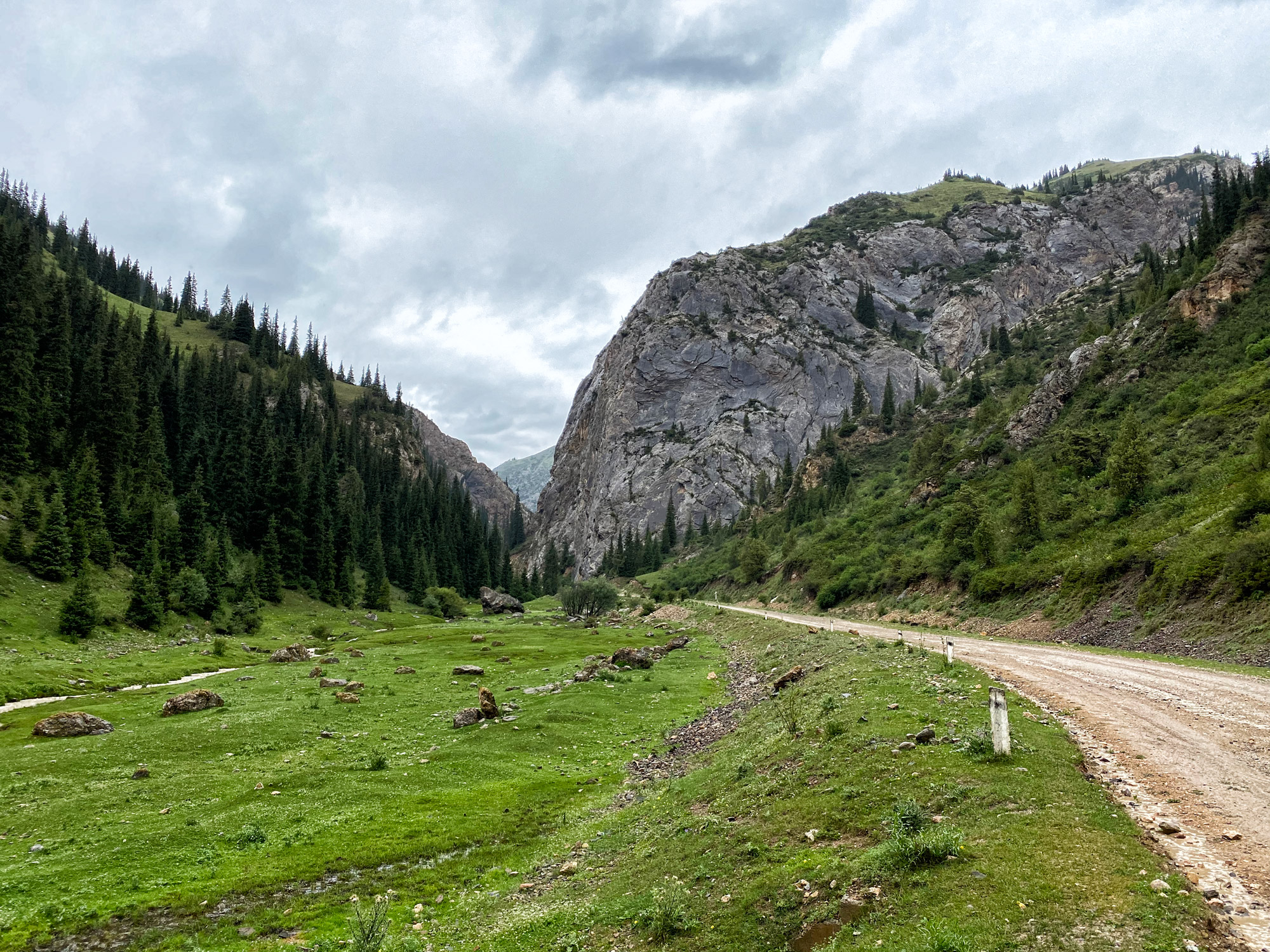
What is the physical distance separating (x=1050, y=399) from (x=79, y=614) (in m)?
108

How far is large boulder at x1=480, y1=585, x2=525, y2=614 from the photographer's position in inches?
5359

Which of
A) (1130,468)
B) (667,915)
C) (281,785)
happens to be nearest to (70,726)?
(281,785)

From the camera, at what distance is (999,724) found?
13141 millimetres

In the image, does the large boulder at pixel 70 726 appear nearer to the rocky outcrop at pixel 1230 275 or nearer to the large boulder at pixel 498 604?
the rocky outcrop at pixel 1230 275

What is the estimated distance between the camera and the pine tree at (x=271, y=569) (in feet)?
295

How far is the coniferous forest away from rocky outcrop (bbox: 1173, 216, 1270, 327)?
370 feet

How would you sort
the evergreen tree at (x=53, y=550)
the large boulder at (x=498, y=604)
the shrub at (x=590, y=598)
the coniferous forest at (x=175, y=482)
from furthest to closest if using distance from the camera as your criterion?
1. the large boulder at (x=498, y=604)
2. the shrub at (x=590, y=598)
3. the coniferous forest at (x=175, y=482)
4. the evergreen tree at (x=53, y=550)

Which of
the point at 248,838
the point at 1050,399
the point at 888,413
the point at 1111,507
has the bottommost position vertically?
the point at 248,838

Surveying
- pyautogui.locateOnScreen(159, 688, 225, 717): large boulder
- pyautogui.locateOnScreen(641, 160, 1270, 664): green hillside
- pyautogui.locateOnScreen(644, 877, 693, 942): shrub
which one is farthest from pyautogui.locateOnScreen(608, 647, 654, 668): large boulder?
pyautogui.locateOnScreen(644, 877, 693, 942): shrub

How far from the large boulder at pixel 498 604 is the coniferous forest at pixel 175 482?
36.3 ft

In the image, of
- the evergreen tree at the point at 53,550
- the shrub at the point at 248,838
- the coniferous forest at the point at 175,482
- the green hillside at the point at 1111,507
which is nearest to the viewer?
the shrub at the point at 248,838

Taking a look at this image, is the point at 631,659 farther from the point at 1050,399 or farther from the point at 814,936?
the point at 1050,399

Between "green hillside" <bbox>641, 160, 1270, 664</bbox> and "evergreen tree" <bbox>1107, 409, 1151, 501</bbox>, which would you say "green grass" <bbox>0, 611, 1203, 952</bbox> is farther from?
"evergreen tree" <bbox>1107, 409, 1151, 501</bbox>

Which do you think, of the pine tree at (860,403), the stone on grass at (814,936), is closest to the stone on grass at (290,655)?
the stone on grass at (814,936)
